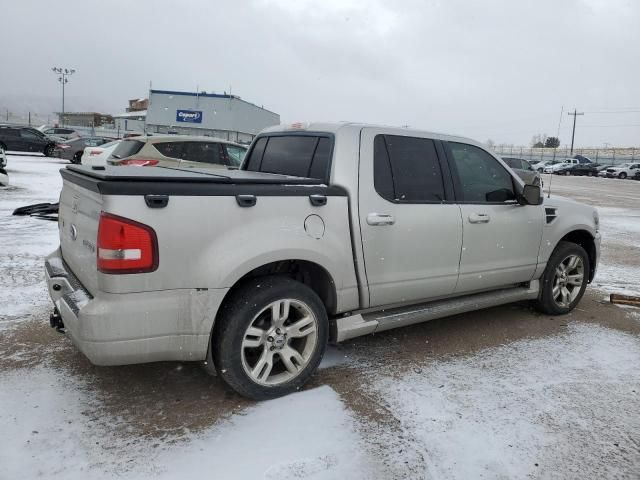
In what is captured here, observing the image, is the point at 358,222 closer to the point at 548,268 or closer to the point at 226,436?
the point at 226,436

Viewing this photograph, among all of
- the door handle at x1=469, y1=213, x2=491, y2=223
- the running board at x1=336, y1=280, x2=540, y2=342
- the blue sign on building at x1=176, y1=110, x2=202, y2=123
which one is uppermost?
the blue sign on building at x1=176, y1=110, x2=202, y2=123

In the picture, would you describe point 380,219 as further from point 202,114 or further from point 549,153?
point 549,153

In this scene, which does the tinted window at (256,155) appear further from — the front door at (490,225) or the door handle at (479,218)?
the door handle at (479,218)

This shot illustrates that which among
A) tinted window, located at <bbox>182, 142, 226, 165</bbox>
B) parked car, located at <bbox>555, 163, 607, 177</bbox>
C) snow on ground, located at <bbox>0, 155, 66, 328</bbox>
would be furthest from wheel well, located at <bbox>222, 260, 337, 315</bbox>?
parked car, located at <bbox>555, 163, 607, 177</bbox>

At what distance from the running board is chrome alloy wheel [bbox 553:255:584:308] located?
43 centimetres

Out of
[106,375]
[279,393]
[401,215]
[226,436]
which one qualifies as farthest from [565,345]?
[106,375]

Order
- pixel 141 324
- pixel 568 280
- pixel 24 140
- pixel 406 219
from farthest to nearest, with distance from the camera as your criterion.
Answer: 1. pixel 24 140
2. pixel 568 280
3. pixel 406 219
4. pixel 141 324

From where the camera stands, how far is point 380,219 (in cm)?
366

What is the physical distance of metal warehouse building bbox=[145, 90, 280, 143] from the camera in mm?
39156

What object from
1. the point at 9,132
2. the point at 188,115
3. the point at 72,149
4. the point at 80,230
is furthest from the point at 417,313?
the point at 188,115

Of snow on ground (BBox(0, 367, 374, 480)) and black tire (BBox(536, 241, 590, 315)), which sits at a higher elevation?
black tire (BBox(536, 241, 590, 315))

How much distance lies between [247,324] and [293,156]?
1605mm

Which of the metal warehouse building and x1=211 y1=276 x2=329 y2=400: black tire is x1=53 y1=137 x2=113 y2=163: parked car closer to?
the metal warehouse building

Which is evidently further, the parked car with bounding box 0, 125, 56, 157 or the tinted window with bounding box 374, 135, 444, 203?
the parked car with bounding box 0, 125, 56, 157
